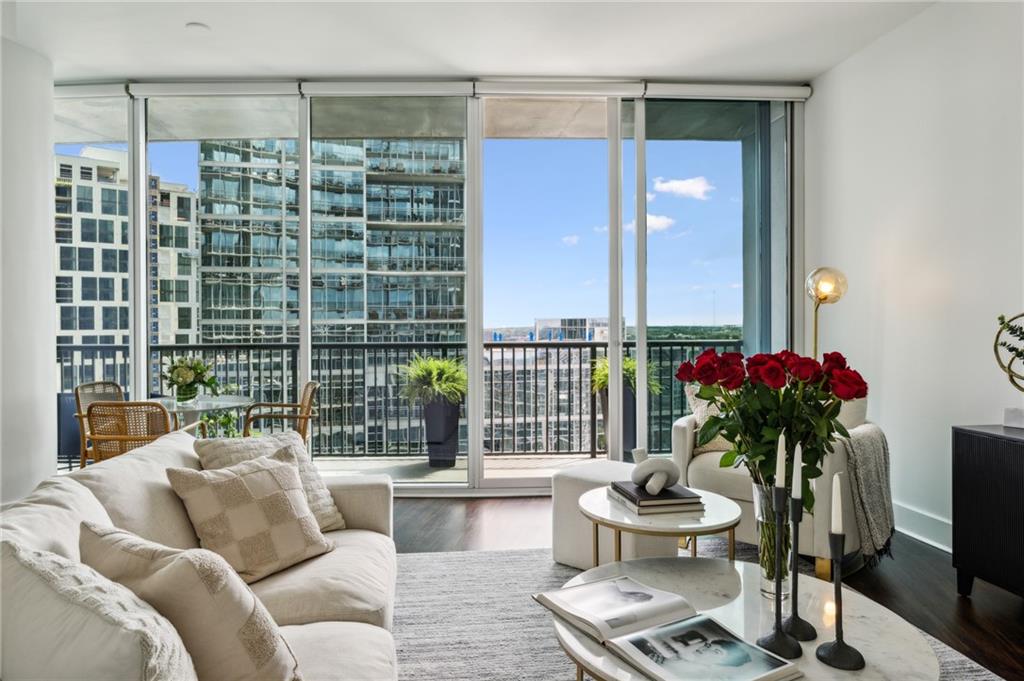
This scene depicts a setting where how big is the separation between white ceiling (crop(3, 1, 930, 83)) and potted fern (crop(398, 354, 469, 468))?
2018 millimetres

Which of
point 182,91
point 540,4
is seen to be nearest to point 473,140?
point 540,4

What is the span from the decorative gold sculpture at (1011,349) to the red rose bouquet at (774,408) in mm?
1544

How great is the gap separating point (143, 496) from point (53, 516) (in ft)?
1.41

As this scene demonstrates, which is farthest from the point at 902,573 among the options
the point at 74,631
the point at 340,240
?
the point at 340,240

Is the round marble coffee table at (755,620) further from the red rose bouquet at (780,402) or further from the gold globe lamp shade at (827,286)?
the gold globe lamp shade at (827,286)

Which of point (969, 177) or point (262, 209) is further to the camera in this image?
point (262, 209)

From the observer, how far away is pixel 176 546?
1.72 m

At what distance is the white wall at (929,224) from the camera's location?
2.97m

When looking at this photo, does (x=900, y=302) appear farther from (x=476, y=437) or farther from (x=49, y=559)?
(x=49, y=559)

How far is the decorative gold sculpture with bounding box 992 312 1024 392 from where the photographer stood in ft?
8.55

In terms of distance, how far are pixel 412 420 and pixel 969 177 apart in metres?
3.59

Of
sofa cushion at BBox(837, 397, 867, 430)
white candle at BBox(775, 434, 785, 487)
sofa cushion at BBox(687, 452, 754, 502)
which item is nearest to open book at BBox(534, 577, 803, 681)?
white candle at BBox(775, 434, 785, 487)

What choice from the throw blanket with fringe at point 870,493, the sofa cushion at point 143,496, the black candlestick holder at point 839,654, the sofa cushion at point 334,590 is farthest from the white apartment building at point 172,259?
the black candlestick holder at point 839,654

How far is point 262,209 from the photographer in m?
4.48
